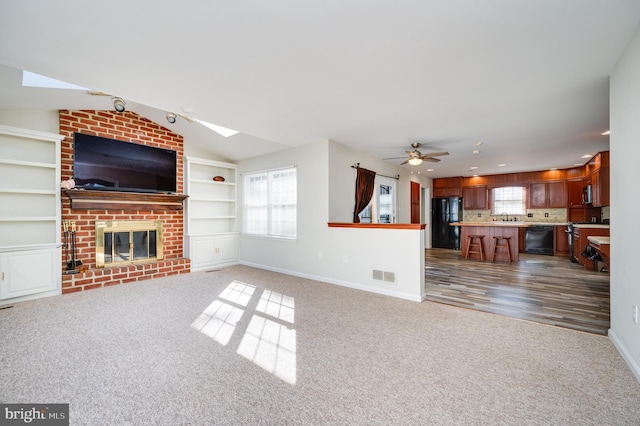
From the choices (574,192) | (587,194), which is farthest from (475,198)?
(587,194)

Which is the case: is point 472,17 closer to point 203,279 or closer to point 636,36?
point 636,36

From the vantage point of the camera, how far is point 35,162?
4.00m

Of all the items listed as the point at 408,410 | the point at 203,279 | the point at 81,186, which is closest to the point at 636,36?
the point at 408,410

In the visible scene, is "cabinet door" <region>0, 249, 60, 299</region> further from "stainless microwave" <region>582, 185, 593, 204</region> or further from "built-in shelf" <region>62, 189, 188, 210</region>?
"stainless microwave" <region>582, 185, 593, 204</region>

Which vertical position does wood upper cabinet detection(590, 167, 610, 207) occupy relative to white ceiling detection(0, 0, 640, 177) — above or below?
below

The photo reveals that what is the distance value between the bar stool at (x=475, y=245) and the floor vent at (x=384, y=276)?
4094 mm

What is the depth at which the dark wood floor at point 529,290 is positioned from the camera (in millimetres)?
3173

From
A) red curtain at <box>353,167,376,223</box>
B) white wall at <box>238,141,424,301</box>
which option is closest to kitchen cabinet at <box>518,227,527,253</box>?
red curtain at <box>353,167,376,223</box>

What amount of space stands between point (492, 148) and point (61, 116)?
7.49m

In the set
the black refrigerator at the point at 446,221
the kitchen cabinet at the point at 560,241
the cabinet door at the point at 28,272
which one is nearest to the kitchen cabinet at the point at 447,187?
the black refrigerator at the point at 446,221

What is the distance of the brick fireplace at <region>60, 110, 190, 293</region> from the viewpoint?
4363 mm

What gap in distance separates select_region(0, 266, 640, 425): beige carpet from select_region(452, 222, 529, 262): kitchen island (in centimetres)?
427

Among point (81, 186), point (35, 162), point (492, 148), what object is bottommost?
point (81, 186)

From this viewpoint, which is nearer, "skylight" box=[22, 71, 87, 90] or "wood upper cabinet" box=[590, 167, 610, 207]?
"skylight" box=[22, 71, 87, 90]
